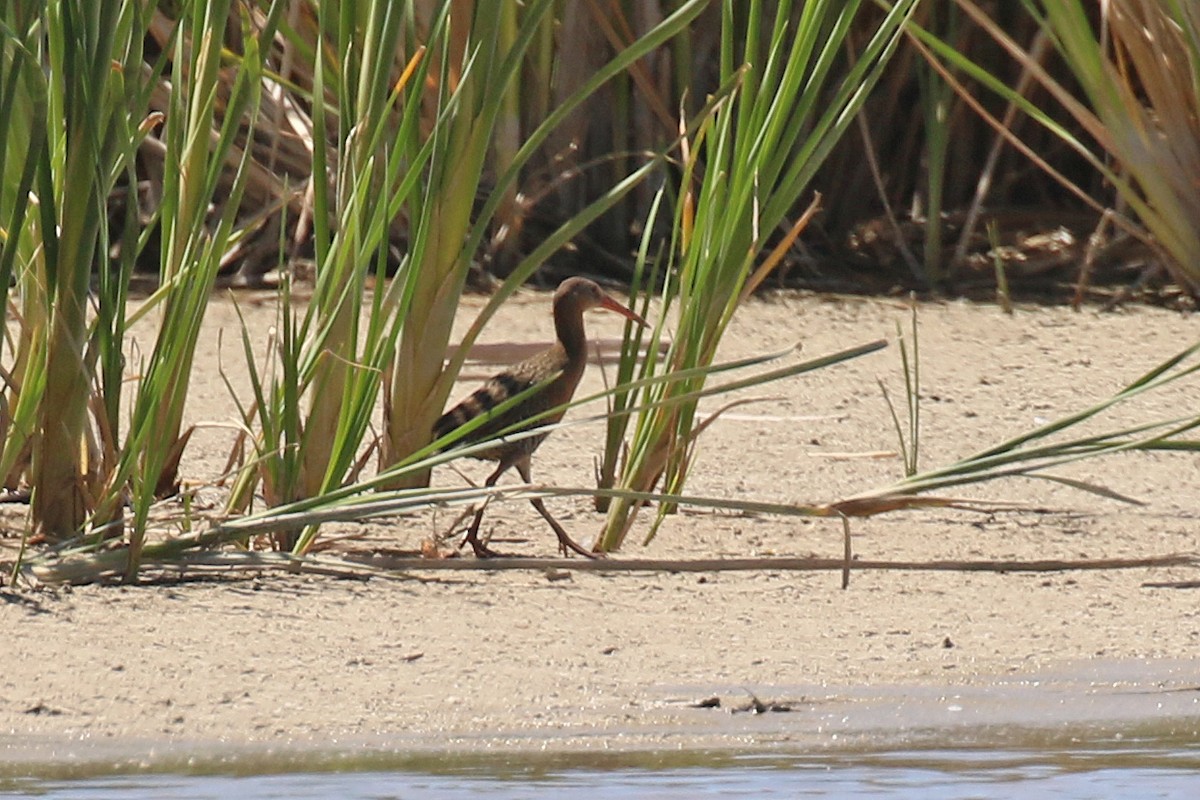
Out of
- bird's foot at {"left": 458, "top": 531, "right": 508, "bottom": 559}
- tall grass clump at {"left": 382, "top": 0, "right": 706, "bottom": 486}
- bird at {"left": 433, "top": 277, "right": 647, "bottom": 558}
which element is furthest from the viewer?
bird at {"left": 433, "top": 277, "right": 647, "bottom": 558}

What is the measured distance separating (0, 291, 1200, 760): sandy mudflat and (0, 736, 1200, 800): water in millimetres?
98

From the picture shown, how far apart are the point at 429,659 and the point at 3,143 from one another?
40.0 inches

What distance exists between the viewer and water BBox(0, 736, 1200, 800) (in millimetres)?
2826

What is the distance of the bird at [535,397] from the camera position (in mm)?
4312

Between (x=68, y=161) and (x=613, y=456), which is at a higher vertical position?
(x=68, y=161)

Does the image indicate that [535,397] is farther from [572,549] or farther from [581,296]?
[572,549]

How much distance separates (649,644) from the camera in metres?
3.62

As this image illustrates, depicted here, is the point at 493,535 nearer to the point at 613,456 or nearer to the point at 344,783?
the point at 613,456

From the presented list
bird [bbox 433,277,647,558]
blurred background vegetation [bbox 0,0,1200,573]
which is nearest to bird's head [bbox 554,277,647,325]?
bird [bbox 433,277,647,558]

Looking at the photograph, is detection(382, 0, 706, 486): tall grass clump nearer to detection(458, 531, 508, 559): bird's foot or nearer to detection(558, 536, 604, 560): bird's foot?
detection(458, 531, 508, 559): bird's foot

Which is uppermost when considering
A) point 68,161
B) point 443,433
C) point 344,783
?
point 68,161

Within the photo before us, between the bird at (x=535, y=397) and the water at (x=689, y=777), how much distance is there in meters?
1.14

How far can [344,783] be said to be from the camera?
2871 mm

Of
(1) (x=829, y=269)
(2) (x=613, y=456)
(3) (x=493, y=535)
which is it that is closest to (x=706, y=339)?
(2) (x=613, y=456)
